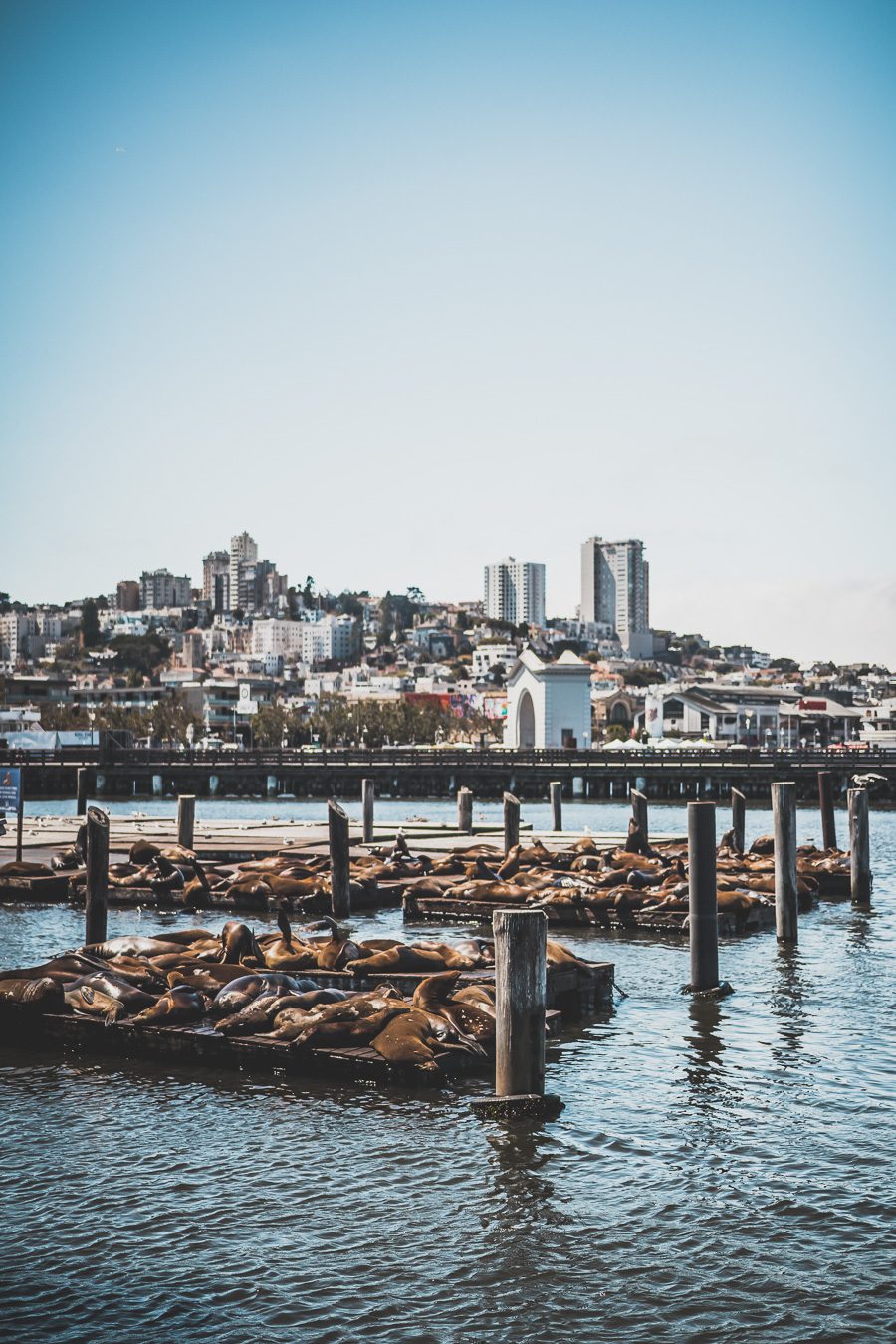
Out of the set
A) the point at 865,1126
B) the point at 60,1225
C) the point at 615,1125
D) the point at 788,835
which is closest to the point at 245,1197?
the point at 60,1225

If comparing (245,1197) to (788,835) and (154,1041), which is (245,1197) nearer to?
(154,1041)

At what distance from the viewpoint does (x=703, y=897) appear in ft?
57.2

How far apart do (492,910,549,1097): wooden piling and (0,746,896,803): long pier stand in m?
56.9

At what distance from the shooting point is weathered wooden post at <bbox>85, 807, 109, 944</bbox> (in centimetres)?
2055

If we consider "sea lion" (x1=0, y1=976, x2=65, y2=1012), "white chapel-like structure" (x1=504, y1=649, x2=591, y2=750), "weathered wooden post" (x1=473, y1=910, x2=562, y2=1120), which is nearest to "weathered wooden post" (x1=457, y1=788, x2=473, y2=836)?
"sea lion" (x1=0, y1=976, x2=65, y2=1012)

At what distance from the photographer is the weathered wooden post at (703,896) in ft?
56.9

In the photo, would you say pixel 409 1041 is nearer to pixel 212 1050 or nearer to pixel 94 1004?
pixel 212 1050

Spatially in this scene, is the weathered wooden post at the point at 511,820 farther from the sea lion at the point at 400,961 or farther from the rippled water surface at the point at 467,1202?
the rippled water surface at the point at 467,1202

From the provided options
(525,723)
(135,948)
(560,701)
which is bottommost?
(135,948)

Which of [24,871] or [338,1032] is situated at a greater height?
[24,871]

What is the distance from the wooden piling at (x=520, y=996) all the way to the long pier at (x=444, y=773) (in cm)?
5693

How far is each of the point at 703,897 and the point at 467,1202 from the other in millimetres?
7574

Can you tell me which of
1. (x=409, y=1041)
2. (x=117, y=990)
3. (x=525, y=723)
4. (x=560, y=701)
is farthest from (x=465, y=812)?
(x=525, y=723)

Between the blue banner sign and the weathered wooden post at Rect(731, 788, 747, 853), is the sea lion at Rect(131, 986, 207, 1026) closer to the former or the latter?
the blue banner sign
